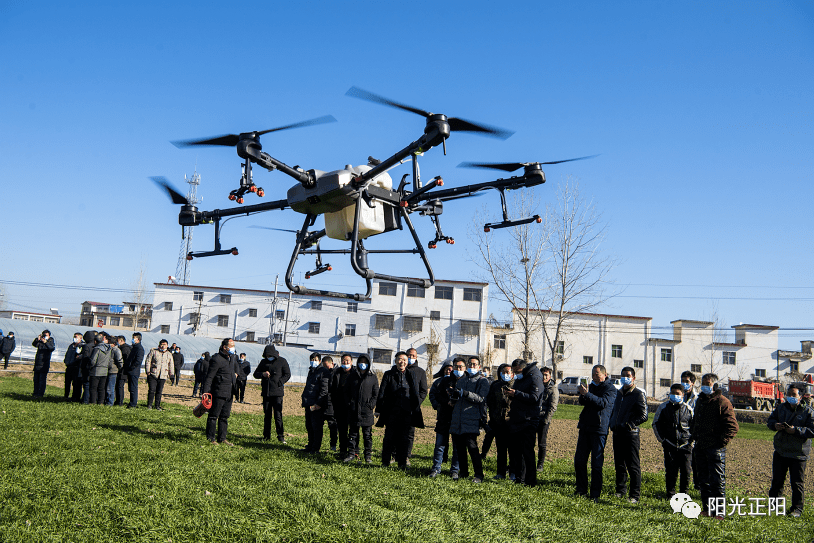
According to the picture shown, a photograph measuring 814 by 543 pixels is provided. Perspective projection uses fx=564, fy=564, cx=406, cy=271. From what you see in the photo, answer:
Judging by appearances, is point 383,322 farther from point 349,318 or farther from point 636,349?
point 636,349

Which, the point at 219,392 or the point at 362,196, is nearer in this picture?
the point at 362,196

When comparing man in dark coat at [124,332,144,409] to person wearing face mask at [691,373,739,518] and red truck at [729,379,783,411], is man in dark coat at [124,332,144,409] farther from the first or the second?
red truck at [729,379,783,411]

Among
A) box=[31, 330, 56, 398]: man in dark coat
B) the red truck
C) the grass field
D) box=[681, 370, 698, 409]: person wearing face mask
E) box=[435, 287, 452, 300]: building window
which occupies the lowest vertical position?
the red truck

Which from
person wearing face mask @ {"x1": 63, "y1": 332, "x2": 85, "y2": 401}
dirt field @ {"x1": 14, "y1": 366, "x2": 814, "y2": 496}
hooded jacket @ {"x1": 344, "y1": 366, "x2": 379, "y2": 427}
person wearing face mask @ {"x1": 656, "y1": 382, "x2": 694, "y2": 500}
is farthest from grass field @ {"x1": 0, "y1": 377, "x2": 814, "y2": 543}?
person wearing face mask @ {"x1": 63, "y1": 332, "x2": 85, "y2": 401}

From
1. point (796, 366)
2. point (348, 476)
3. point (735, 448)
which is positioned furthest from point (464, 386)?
point (796, 366)

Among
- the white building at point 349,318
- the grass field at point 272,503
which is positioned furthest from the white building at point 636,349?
the grass field at point 272,503

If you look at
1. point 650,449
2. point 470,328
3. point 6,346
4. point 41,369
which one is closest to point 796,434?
point 650,449

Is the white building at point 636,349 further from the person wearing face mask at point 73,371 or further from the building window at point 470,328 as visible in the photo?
the person wearing face mask at point 73,371
